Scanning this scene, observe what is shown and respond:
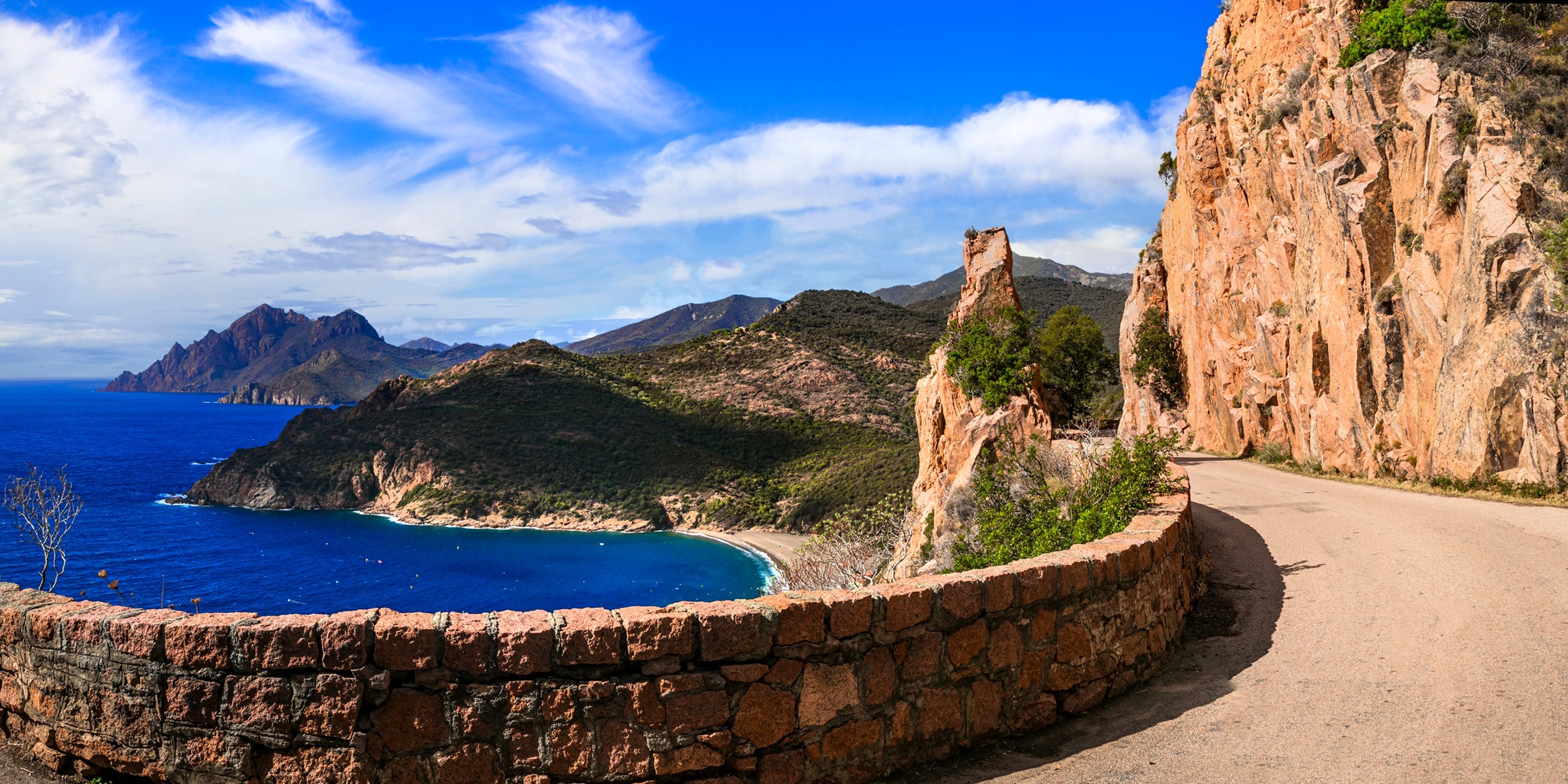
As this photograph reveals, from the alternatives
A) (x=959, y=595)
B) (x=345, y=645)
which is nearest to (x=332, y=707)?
(x=345, y=645)

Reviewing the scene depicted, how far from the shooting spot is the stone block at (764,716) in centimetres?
497

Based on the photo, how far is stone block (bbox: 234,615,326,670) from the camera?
462 cm

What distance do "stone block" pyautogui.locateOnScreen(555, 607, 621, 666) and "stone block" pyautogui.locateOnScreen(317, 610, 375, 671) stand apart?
1045 millimetres

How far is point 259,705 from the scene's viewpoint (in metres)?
4.69

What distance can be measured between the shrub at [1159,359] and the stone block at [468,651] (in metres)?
38.1

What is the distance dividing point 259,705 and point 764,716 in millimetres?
2866

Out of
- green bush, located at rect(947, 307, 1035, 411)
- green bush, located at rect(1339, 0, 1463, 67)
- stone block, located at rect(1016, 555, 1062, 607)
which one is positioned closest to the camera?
stone block, located at rect(1016, 555, 1062, 607)

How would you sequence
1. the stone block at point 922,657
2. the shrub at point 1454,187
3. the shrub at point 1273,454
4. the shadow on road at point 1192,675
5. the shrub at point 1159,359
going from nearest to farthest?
1. the stone block at point 922,657
2. the shadow on road at point 1192,675
3. the shrub at point 1454,187
4. the shrub at point 1273,454
5. the shrub at point 1159,359

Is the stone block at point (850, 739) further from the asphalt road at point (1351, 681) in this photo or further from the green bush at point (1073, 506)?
the green bush at point (1073, 506)

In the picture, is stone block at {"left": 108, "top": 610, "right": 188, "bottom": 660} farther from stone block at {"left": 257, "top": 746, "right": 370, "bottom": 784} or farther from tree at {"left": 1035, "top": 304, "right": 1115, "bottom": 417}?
tree at {"left": 1035, "top": 304, "right": 1115, "bottom": 417}

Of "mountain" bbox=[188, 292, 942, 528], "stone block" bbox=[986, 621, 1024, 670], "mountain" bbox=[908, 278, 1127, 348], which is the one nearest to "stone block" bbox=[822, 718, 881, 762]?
"stone block" bbox=[986, 621, 1024, 670]

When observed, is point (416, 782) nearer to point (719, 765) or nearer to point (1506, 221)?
point (719, 765)

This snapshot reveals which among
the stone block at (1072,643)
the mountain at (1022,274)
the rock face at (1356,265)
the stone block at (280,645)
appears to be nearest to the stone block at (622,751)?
the stone block at (280,645)

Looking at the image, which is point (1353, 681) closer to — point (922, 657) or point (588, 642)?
point (922, 657)
